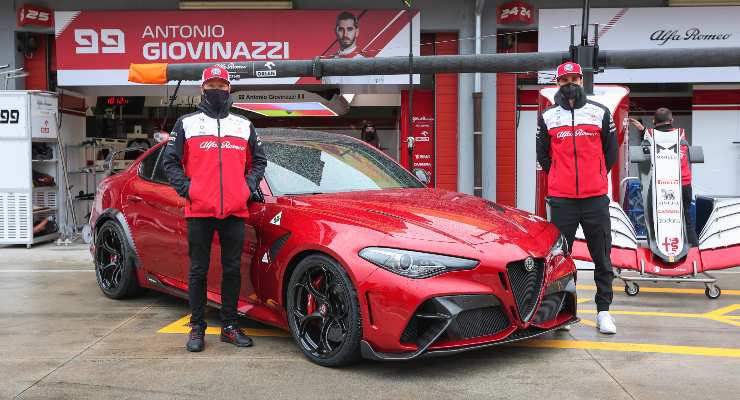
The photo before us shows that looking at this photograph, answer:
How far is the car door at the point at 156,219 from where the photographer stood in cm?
522

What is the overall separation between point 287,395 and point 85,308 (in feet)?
9.70

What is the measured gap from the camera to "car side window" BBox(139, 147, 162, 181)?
230 inches

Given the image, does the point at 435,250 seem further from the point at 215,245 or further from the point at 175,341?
the point at 175,341

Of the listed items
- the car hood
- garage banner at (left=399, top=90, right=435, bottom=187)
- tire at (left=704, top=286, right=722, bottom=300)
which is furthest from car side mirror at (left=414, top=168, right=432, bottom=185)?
garage banner at (left=399, top=90, right=435, bottom=187)

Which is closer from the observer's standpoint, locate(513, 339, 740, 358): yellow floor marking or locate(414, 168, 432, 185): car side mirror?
locate(513, 339, 740, 358): yellow floor marking

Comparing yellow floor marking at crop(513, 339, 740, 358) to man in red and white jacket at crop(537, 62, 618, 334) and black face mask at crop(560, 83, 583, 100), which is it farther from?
black face mask at crop(560, 83, 583, 100)

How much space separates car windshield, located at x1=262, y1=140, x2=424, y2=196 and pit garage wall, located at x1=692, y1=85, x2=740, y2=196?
8086 millimetres

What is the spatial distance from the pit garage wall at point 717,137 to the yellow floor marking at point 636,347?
7873 mm

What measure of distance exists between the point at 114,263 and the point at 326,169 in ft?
7.49

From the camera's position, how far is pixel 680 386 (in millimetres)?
3828

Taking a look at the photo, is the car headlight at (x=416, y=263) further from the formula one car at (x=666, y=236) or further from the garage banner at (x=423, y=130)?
the garage banner at (x=423, y=130)

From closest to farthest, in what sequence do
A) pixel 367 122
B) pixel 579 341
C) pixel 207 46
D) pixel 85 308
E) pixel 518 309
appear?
pixel 518 309, pixel 579 341, pixel 85 308, pixel 207 46, pixel 367 122

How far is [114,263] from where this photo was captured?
616cm

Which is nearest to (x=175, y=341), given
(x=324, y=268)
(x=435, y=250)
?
(x=324, y=268)
